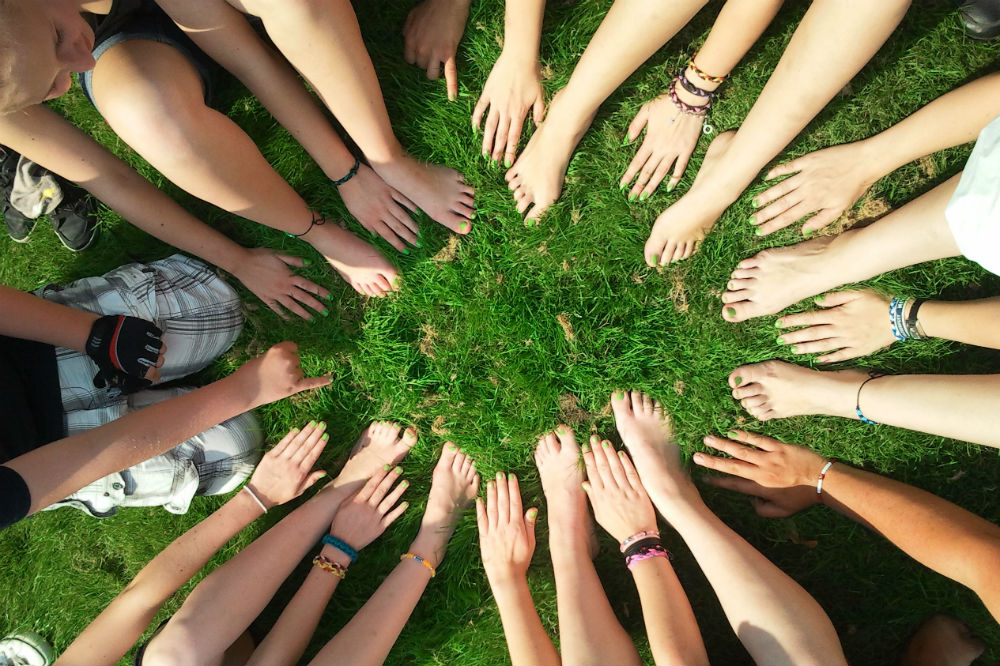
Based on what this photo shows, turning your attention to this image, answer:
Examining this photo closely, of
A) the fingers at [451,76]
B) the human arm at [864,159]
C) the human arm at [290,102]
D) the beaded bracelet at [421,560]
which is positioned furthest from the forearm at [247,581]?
the human arm at [864,159]

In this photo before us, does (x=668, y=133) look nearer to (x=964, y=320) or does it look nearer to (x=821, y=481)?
(x=964, y=320)

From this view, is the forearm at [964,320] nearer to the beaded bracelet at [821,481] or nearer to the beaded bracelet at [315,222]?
the beaded bracelet at [821,481]

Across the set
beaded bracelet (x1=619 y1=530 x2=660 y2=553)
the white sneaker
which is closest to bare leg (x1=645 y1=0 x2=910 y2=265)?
beaded bracelet (x1=619 y1=530 x2=660 y2=553)

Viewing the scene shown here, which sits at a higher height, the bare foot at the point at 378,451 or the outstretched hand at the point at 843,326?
the outstretched hand at the point at 843,326

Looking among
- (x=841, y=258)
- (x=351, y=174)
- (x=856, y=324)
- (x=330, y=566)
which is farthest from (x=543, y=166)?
(x=330, y=566)

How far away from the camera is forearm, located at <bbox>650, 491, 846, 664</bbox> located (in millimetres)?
1915

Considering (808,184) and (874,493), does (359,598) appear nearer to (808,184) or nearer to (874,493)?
(874,493)

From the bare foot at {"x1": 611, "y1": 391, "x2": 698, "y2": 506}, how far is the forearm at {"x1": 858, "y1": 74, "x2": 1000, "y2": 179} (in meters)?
1.18

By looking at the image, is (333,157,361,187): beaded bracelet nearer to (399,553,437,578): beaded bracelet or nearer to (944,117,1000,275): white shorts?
(399,553,437,578): beaded bracelet

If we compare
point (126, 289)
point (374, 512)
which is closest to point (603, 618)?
point (374, 512)

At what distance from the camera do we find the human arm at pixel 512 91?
83.7 inches

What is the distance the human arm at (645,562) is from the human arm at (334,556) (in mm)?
780

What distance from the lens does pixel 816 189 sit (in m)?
2.19

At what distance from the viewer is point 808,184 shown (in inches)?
86.4
